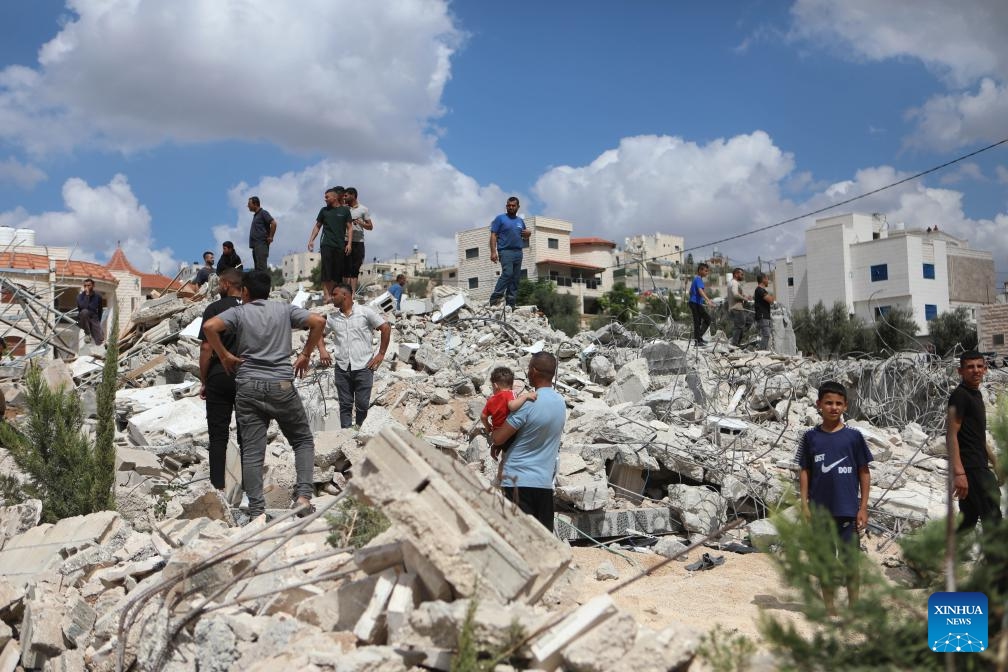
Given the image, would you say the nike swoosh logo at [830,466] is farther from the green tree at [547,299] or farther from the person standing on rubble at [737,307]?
the green tree at [547,299]

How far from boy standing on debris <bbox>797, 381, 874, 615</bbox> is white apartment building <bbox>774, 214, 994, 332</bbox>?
4588 cm

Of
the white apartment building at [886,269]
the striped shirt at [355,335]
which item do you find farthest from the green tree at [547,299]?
the striped shirt at [355,335]

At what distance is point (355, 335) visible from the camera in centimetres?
755

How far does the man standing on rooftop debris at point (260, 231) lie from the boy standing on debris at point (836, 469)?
10148mm

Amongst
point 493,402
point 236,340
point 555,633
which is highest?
point 236,340

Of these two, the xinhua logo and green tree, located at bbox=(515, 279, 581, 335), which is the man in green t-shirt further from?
green tree, located at bbox=(515, 279, 581, 335)

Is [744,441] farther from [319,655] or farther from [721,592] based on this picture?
[319,655]

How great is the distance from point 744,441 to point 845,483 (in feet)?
14.0

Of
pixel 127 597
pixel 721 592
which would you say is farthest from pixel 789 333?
pixel 127 597

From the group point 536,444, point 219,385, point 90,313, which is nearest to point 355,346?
point 219,385

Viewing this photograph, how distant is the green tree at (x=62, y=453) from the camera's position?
6.91m

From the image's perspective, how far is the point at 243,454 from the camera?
552 cm

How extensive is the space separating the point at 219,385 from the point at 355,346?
169 centimetres

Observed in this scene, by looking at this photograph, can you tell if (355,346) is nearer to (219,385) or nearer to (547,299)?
(219,385)
